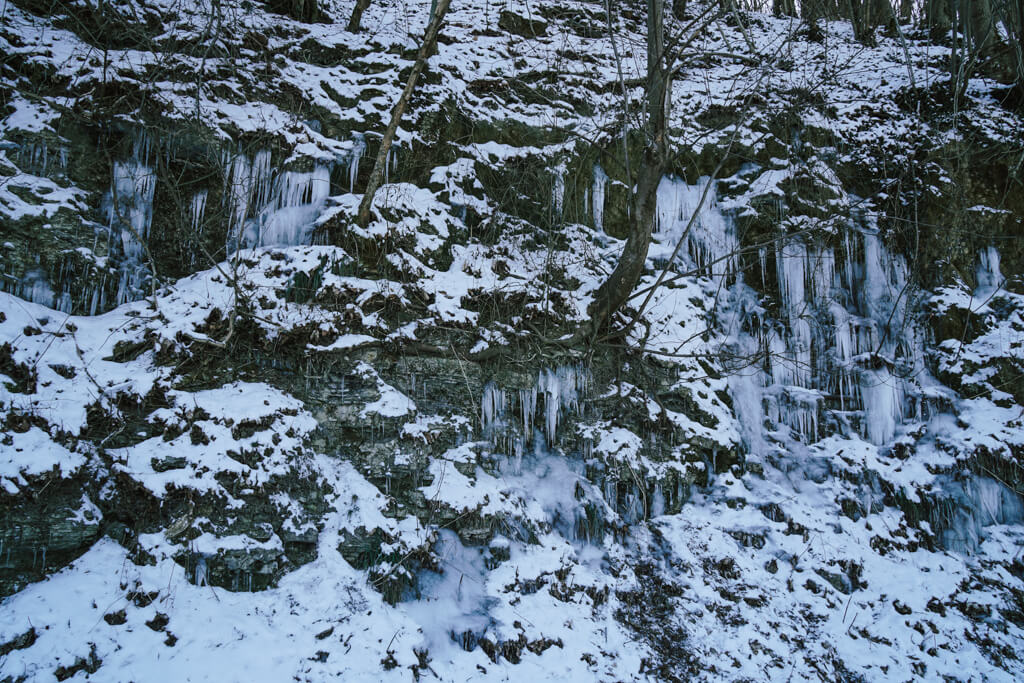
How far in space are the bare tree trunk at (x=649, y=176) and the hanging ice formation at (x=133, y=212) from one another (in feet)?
16.6

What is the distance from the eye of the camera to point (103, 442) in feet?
14.4

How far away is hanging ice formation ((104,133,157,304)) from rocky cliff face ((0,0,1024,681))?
0.03m

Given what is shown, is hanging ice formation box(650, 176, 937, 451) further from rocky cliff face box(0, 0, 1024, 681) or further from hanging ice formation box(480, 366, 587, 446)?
hanging ice formation box(480, 366, 587, 446)

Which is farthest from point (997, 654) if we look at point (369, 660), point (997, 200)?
point (997, 200)

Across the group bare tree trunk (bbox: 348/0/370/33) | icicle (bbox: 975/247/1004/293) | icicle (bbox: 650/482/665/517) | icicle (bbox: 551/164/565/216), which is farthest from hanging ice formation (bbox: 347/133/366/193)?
icicle (bbox: 975/247/1004/293)

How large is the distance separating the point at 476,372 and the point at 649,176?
2730mm

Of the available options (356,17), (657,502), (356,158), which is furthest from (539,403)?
(356,17)

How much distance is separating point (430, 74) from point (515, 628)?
725 centimetres

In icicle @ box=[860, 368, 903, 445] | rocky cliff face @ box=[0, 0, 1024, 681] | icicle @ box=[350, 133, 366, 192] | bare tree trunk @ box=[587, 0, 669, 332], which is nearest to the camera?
rocky cliff face @ box=[0, 0, 1024, 681]

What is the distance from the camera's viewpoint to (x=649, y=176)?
Result: 525cm

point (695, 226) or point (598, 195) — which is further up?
point (598, 195)

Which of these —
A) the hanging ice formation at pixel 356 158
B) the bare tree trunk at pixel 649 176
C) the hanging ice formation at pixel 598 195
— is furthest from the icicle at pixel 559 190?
the hanging ice formation at pixel 356 158

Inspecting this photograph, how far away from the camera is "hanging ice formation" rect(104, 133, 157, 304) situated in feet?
18.4

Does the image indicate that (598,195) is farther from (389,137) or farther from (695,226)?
(389,137)
